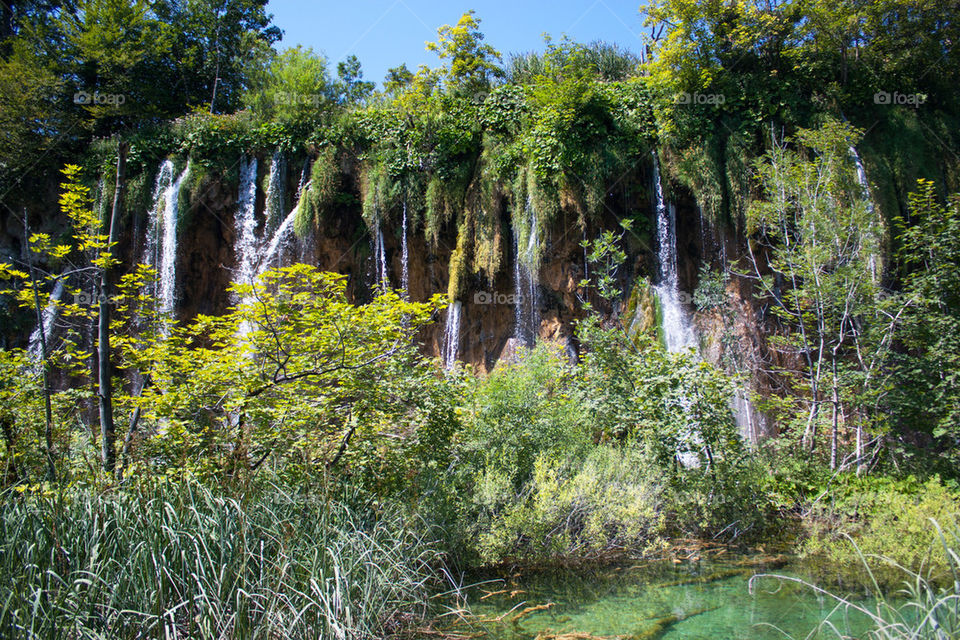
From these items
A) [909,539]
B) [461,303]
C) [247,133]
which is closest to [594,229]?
[461,303]

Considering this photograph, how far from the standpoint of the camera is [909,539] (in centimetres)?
552

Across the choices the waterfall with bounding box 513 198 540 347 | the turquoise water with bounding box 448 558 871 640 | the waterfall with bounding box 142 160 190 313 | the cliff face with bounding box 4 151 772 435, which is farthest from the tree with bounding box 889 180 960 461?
the waterfall with bounding box 142 160 190 313

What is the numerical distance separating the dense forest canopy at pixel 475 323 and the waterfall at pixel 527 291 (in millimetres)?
75

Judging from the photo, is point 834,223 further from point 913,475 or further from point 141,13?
point 141,13

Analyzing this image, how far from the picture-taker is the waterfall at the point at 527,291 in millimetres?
13164

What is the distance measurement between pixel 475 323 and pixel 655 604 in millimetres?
9194

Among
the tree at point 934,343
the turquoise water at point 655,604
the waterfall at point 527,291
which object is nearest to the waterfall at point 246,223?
the waterfall at point 527,291
